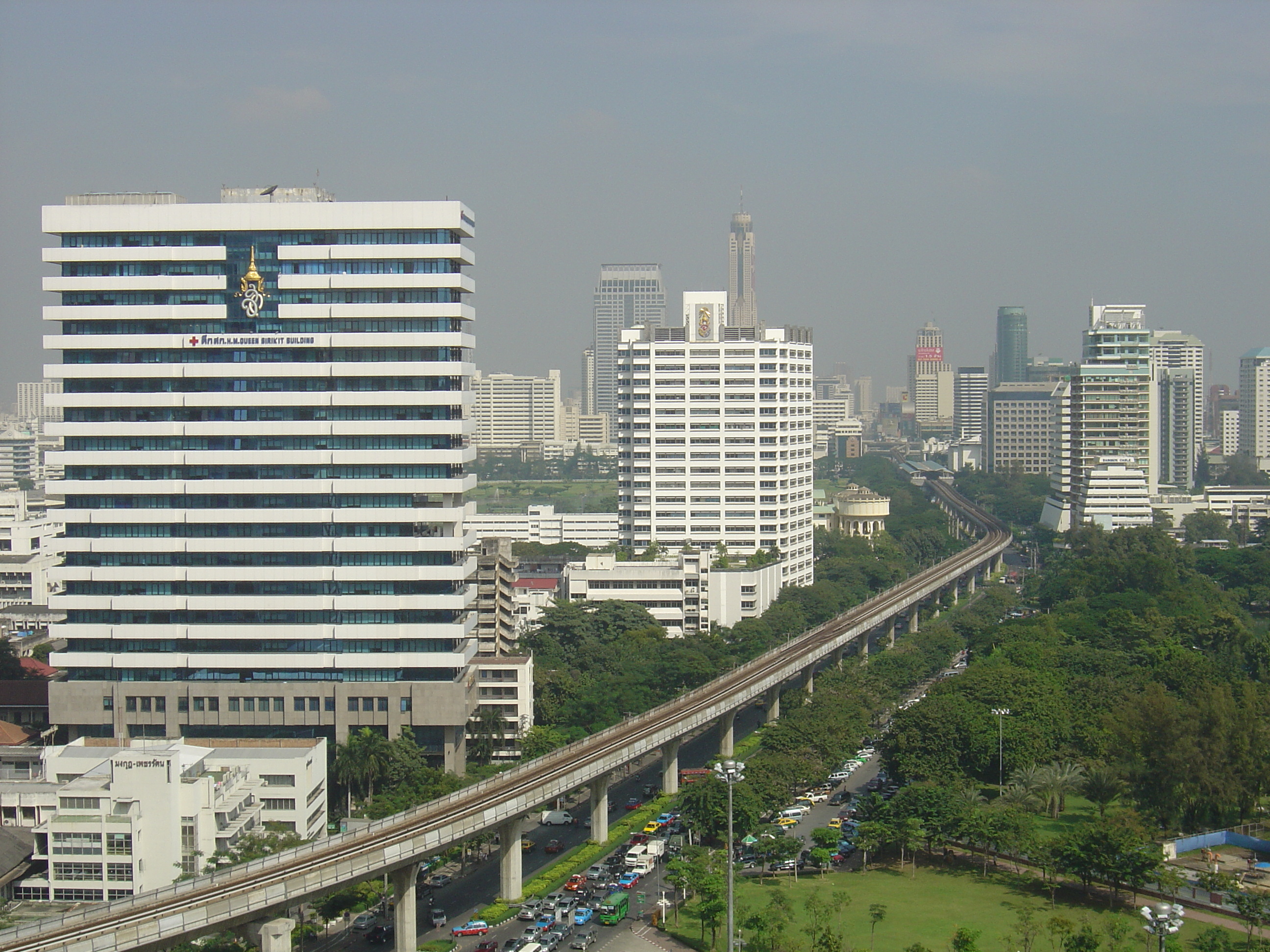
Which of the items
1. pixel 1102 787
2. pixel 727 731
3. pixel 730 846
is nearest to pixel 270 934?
pixel 730 846

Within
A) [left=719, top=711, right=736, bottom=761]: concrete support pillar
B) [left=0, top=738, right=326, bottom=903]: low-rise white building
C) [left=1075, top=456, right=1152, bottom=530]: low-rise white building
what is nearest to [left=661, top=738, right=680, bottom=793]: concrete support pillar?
[left=719, top=711, right=736, bottom=761]: concrete support pillar

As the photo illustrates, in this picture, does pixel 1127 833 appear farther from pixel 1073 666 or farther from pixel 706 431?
pixel 706 431

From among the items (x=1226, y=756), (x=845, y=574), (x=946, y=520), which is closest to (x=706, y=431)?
(x=845, y=574)

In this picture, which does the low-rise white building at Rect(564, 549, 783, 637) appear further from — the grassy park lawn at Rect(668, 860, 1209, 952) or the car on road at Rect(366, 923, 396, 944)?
the car on road at Rect(366, 923, 396, 944)

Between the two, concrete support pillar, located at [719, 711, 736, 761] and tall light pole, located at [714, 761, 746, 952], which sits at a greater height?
tall light pole, located at [714, 761, 746, 952]

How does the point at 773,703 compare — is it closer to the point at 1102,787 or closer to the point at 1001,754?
the point at 1001,754

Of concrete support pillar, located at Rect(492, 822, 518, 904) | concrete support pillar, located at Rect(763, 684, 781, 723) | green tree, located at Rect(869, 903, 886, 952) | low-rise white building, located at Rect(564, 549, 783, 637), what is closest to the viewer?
green tree, located at Rect(869, 903, 886, 952)
